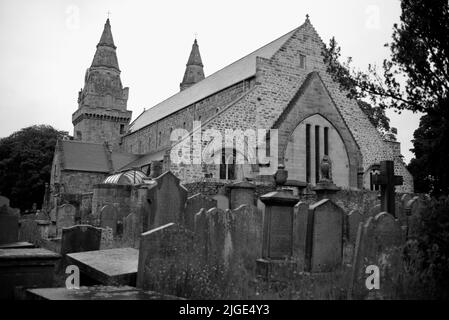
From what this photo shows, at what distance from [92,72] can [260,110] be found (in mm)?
31837

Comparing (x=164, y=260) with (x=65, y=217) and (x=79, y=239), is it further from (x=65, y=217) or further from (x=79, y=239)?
(x=65, y=217)

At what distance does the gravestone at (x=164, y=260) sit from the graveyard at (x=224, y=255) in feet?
0.04

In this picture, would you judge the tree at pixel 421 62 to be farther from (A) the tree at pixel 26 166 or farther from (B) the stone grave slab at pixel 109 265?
(A) the tree at pixel 26 166

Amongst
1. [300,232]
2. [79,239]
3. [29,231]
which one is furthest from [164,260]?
[29,231]

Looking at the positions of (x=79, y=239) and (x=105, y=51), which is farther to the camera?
(x=105, y=51)

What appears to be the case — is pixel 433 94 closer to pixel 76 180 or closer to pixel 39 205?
pixel 76 180

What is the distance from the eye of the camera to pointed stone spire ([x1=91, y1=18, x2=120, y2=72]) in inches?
1825

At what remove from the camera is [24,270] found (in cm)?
557

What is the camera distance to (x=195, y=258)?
18.7ft

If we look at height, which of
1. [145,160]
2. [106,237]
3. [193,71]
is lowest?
[106,237]

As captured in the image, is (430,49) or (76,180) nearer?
(430,49)

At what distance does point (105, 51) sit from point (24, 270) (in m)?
44.4
